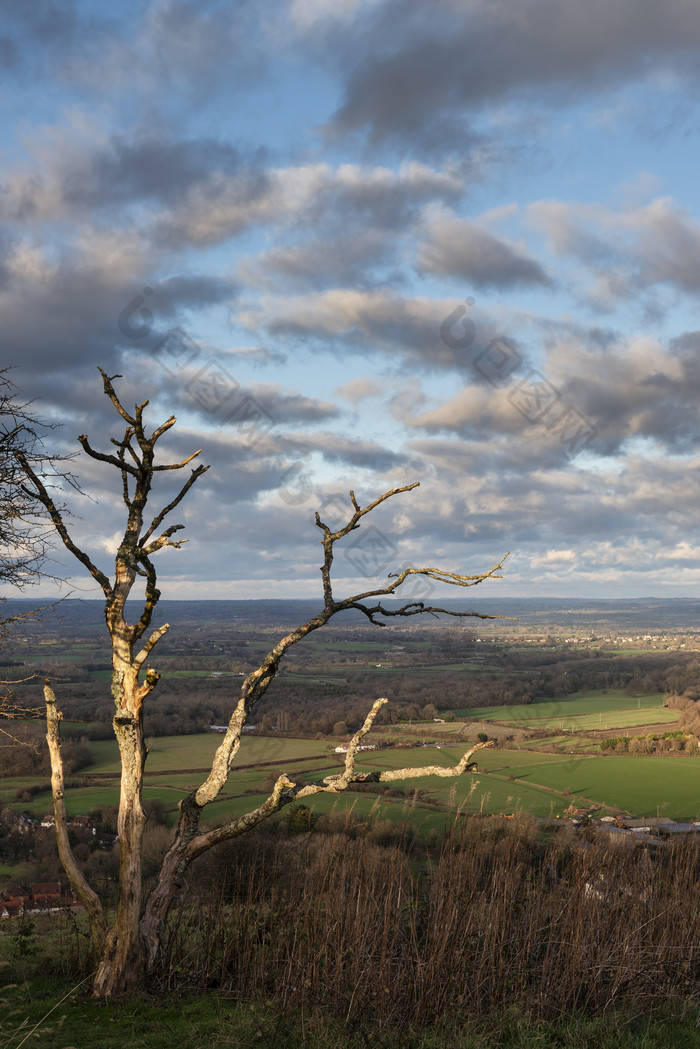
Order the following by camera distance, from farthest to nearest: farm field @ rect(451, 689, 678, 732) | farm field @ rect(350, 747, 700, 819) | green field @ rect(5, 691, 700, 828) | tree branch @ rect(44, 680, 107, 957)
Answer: farm field @ rect(451, 689, 678, 732), farm field @ rect(350, 747, 700, 819), green field @ rect(5, 691, 700, 828), tree branch @ rect(44, 680, 107, 957)

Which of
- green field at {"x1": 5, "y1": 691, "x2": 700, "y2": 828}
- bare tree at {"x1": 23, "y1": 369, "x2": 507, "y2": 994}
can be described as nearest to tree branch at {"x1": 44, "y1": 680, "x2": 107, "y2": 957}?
bare tree at {"x1": 23, "y1": 369, "x2": 507, "y2": 994}

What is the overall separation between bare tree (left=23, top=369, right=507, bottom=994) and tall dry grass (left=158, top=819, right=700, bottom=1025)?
804 mm

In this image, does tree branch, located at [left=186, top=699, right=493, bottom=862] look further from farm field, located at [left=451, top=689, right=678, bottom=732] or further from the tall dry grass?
farm field, located at [left=451, top=689, right=678, bottom=732]

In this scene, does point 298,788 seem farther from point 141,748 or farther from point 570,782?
point 570,782

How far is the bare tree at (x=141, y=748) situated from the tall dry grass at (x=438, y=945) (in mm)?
804

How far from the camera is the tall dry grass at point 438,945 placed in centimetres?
777

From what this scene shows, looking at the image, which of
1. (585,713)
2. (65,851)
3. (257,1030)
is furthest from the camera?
(585,713)

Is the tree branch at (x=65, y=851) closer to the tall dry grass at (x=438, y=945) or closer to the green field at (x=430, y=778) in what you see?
the tall dry grass at (x=438, y=945)

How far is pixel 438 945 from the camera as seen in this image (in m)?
7.86

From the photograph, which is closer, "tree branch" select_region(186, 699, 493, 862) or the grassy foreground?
the grassy foreground

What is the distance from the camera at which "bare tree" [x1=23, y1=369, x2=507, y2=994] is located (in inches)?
312

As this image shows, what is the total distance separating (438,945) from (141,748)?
4185 millimetres

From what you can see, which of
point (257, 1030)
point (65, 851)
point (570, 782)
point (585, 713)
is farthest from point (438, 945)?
point (585, 713)

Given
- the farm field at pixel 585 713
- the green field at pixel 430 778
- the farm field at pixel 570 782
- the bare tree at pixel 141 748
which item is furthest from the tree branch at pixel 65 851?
the farm field at pixel 585 713
